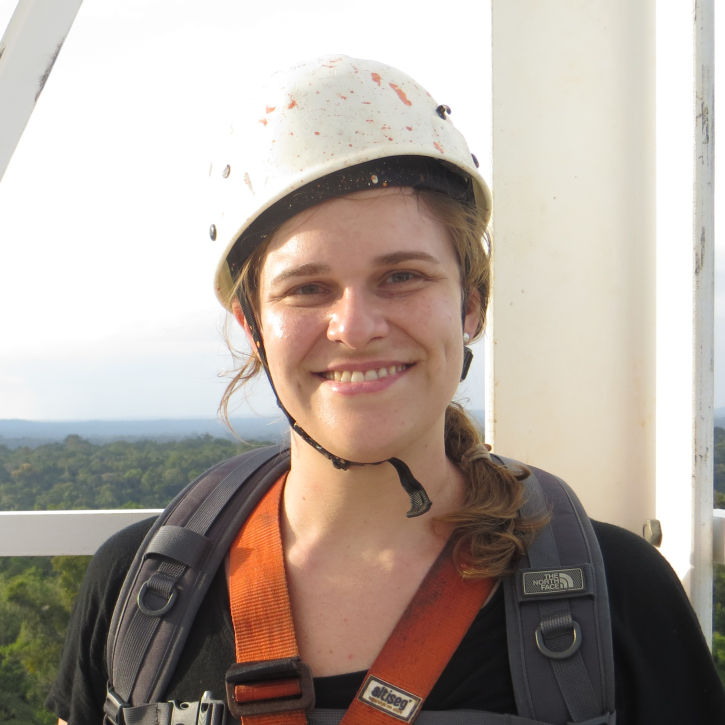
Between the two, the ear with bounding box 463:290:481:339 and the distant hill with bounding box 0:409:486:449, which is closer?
the ear with bounding box 463:290:481:339

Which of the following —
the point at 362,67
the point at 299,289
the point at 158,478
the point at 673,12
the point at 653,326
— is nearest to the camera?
the point at 299,289

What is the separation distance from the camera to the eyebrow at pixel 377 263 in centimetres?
156

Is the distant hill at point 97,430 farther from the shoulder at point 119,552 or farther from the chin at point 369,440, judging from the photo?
the chin at point 369,440

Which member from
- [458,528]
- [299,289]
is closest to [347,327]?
[299,289]

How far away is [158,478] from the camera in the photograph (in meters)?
2.69

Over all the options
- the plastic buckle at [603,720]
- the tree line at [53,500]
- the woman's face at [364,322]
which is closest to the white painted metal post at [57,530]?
the tree line at [53,500]

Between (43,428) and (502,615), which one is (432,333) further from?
(43,428)

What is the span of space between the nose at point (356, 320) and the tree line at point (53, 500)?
3.98 ft

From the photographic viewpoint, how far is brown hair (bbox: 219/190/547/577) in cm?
153

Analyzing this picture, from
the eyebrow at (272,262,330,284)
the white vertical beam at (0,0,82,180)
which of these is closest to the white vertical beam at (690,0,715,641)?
the eyebrow at (272,262,330,284)

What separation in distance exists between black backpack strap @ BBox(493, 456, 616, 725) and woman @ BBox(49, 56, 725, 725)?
5 centimetres

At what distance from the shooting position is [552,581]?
1.46 metres

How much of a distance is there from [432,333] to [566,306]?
0.94 metres

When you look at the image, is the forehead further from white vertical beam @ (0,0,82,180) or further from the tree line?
the tree line
